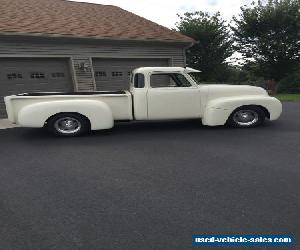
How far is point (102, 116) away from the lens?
6762 millimetres

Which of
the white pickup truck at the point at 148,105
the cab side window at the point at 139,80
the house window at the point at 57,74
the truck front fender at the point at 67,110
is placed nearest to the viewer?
the truck front fender at the point at 67,110

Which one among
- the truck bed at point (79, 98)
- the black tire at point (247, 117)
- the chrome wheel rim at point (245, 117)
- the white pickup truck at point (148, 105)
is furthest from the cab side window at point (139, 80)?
the chrome wheel rim at point (245, 117)

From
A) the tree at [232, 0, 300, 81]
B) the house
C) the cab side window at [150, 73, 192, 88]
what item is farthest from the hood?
the tree at [232, 0, 300, 81]

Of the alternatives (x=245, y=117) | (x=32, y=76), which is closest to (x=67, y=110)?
(x=245, y=117)

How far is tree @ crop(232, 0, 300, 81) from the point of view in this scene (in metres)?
22.2

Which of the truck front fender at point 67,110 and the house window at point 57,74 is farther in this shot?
the house window at point 57,74

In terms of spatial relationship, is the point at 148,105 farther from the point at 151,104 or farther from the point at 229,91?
the point at 229,91

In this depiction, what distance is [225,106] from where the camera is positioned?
23.3 ft

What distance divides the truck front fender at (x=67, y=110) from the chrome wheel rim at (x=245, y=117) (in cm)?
331

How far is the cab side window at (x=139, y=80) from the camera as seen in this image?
723 cm

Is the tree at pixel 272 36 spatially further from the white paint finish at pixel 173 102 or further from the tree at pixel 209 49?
the white paint finish at pixel 173 102

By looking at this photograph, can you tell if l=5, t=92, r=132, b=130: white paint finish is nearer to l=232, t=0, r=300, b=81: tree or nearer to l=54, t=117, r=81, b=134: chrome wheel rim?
l=54, t=117, r=81, b=134: chrome wheel rim

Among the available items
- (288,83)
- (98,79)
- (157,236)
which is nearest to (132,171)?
(157,236)

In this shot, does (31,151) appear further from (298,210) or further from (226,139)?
(298,210)
